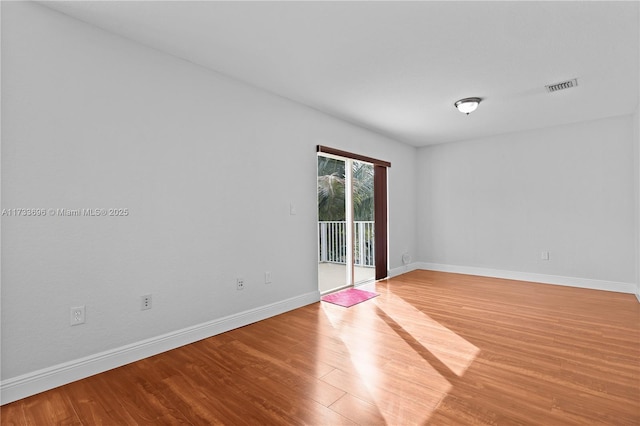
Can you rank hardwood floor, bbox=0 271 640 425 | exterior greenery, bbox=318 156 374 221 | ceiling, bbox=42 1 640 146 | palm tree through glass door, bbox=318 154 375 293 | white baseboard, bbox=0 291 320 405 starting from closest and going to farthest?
hardwood floor, bbox=0 271 640 425 < white baseboard, bbox=0 291 320 405 < ceiling, bbox=42 1 640 146 < palm tree through glass door, bbox=318 154 375 293 < exterior greenery, bbox=318 156 374 221

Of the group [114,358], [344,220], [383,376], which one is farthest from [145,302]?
[344,220]

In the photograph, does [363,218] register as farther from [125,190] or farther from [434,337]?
[125,190]

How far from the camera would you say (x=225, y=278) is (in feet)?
10.1

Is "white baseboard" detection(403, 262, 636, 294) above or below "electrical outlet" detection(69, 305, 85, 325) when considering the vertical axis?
below

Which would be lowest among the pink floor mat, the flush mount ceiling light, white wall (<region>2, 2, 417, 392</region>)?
the pink floor mat

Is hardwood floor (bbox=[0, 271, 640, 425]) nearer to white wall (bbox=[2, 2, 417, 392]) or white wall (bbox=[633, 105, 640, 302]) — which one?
white wall (bbox=[2, 2, 417, 392])

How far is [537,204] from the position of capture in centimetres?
511

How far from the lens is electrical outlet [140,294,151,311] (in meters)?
2.49

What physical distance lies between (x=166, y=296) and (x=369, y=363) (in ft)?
5.69

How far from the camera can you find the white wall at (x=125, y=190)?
199 cm

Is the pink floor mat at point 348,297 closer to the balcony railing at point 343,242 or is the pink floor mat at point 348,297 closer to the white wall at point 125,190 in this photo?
the white wall at point 125,190

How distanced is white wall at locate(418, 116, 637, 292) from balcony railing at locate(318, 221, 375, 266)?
3.66ft

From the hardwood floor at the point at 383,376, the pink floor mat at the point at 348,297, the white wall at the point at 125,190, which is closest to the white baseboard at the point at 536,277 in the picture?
the hardwood floor at the point at 383,376

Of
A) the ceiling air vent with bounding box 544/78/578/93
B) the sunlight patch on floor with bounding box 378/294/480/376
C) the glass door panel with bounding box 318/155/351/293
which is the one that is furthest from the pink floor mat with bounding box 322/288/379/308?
the ceiling air vent with bounding box 544/78/578/93
